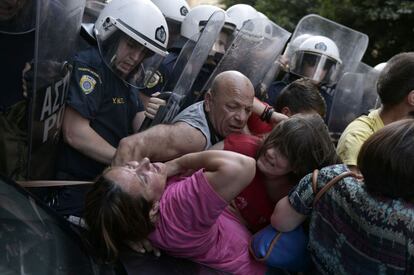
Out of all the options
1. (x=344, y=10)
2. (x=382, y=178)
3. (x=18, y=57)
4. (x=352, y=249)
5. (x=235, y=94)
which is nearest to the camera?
(x=382, y=178)

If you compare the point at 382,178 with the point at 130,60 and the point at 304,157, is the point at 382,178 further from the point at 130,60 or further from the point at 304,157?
the point at 130,60

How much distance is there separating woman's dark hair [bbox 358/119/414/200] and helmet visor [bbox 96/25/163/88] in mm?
1538

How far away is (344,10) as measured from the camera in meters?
10.8

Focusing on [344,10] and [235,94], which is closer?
[235,94]

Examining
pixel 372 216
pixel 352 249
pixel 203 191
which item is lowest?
pixel 203 191

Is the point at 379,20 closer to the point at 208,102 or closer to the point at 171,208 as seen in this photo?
the point at 208,102

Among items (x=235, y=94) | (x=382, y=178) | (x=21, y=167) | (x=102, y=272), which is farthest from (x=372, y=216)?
(x=21, y=167)

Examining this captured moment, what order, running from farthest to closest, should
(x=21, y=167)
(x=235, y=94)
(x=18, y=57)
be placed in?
→ (x=235, y=94)
(x=21, y=167)
(x=18, y=57)

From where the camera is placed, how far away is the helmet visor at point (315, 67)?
444cm

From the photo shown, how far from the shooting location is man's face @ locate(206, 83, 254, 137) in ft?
8.86

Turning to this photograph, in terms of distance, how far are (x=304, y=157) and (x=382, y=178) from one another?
633 mm

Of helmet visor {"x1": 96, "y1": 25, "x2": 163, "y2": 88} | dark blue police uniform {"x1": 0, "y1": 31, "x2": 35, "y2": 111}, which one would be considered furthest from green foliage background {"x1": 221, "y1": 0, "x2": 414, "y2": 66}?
dark blue police uniform {"x1": 0, "y1": 31, "x2": 35, "y2": 111}

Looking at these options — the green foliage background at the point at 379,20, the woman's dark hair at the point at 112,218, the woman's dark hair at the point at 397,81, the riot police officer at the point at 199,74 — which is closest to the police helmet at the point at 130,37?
the riot police officer at the point at 199,74

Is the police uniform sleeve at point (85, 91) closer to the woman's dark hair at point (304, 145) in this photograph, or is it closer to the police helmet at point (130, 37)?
the police helmet at point (130, 37)
